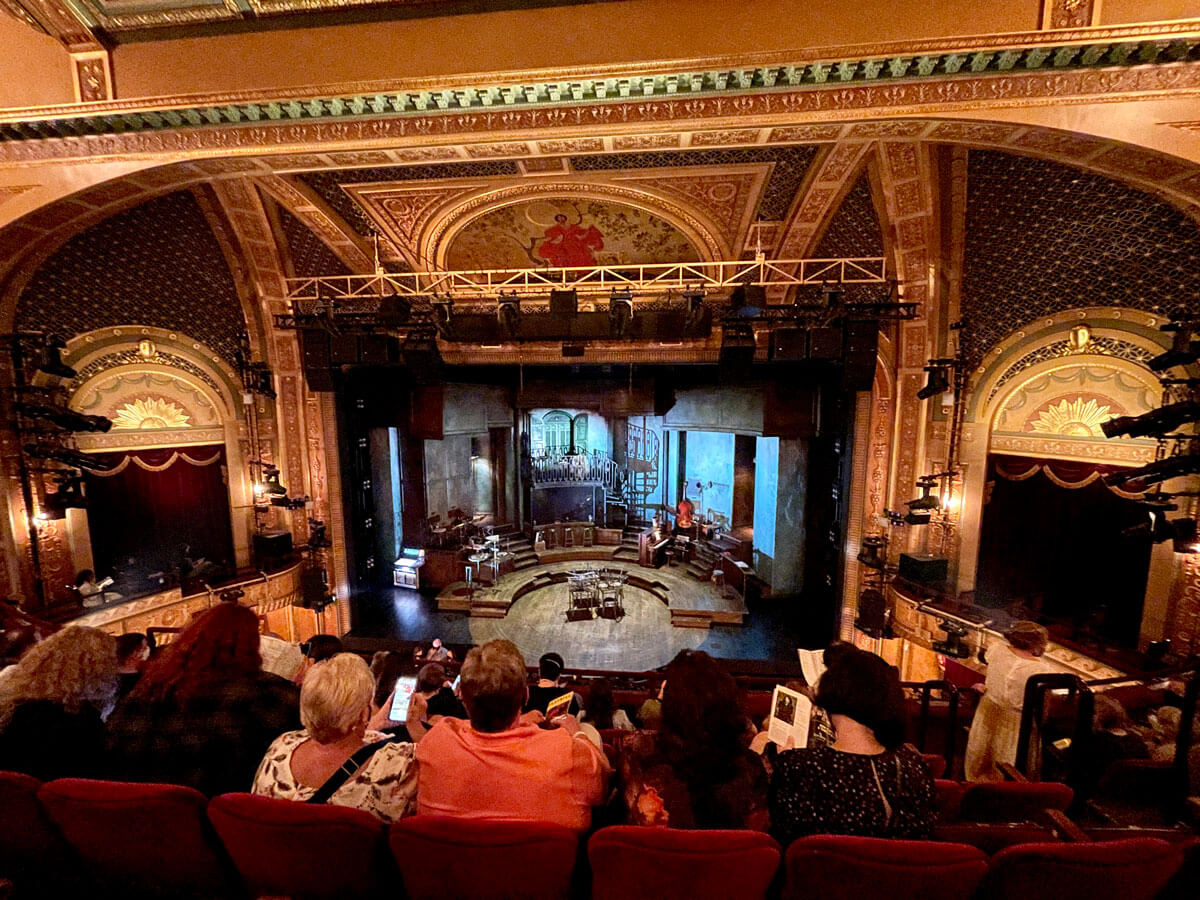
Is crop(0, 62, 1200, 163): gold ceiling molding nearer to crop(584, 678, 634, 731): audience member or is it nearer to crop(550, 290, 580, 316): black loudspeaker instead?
crop(550, 290, 580, 316): black loudspeaker

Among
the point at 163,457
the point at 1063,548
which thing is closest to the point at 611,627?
the point at 1063,548

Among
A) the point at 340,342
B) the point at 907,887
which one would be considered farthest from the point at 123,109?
the point at 907,887

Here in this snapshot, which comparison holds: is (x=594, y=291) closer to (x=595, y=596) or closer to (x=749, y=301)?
(x=749, y=301)

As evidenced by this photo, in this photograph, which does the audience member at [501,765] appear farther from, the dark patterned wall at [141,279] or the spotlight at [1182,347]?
the dark patterned wall at [141,279]

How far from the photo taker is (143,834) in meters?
1.92

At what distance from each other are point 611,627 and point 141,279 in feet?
30.6

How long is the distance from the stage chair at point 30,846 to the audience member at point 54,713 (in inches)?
3.6

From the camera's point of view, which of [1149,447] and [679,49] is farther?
[1149,447]

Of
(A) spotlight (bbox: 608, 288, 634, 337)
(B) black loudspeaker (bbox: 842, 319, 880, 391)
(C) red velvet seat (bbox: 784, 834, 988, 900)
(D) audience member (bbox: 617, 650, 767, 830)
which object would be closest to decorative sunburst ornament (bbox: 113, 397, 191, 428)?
(A) spotlight (bbox: 608, 288, 634, 337)

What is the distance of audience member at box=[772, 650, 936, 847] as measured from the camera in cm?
174

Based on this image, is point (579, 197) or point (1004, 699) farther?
point (579, 197)

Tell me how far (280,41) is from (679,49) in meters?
3.00

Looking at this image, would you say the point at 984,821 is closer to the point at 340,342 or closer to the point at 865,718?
the point at 865,718

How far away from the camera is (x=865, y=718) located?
71.0 inches
